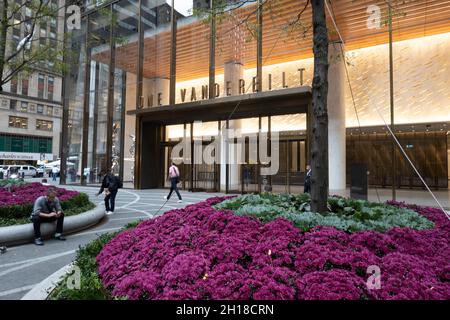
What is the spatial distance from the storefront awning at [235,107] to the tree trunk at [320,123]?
29.2ft

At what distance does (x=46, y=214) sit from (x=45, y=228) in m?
0.36

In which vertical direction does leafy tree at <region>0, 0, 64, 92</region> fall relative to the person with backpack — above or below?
above

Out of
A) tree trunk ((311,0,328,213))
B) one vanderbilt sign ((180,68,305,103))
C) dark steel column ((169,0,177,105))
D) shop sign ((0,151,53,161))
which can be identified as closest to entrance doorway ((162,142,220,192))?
one vanderbilt sign ((180,68,305,103))

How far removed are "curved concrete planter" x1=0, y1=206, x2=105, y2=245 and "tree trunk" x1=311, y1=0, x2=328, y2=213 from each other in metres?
6.10

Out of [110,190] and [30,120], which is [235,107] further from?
[30,120]

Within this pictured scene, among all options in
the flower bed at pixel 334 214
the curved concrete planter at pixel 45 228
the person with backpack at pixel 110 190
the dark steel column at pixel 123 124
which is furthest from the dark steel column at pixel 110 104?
the flower bed at pixel 334 214

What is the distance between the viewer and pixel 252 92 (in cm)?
1756

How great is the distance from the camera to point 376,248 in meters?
3.61

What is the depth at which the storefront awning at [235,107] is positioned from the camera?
15.6 meters

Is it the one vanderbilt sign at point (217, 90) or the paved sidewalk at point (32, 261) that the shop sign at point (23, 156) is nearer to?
the one vanderbilt sign at point (217, 90)

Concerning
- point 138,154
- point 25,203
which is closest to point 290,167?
point 138,154

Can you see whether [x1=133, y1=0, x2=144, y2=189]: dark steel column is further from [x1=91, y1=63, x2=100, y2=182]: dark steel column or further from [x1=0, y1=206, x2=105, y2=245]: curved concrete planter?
[x1=0, y1=206, x2=105, y2=245]: curved concrete planter

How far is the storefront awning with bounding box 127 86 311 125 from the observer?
1563 cm
